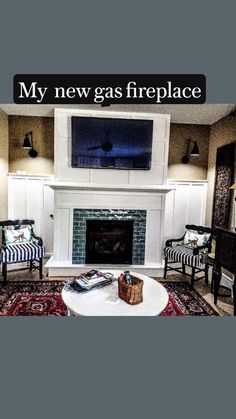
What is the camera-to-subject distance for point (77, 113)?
3.43 metres

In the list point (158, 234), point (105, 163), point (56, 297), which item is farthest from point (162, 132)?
point (56, 297)

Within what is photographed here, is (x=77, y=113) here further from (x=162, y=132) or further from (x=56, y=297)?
(x=56, y=297)

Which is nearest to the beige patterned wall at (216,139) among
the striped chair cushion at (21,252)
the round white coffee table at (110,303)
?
the round white coffee table at (110,303)

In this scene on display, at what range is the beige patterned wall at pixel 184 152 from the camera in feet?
13.6

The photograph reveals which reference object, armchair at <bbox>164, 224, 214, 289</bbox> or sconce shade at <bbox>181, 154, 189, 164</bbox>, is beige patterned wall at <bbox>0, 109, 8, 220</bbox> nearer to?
armchair at <bbox>164, 224, 214, 289</bbox>

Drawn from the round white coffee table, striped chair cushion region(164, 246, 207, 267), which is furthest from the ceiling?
the round white coffee table

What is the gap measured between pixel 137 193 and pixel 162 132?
0.96 metres

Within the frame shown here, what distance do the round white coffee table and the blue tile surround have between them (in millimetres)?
1441

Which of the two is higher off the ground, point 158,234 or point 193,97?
point 193,97

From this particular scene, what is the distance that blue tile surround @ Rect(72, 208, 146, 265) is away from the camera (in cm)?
351

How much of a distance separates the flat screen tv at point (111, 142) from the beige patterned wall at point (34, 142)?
2.66ft

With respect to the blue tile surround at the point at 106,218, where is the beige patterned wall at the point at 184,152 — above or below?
above

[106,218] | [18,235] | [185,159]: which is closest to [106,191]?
[106,218]

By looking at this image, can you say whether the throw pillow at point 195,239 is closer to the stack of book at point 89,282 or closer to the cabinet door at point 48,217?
the stack of book at point 89,282
